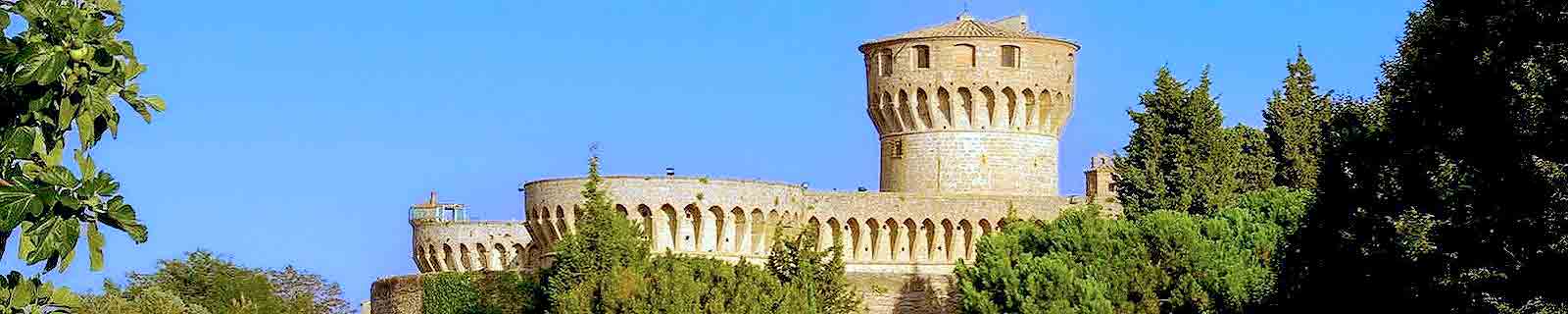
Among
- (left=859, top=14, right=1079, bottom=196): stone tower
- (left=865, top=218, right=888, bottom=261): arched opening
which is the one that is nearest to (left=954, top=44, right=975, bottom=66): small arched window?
(left=859, top=14, right=1079, bottom=196): stone tower

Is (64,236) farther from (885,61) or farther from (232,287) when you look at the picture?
(232,287)

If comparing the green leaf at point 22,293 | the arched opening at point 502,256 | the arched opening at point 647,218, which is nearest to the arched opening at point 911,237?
the arched opening at point 647,218

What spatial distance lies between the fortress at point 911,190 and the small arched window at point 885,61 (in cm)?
5

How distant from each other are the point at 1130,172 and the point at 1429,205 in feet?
106

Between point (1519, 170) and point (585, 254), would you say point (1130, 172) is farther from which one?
point (1519, 170)

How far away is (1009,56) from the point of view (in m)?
74.5

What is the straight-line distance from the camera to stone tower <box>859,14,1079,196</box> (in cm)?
7412

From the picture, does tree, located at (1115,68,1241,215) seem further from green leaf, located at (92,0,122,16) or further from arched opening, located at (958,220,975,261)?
green leaf, located at (92,0,122,16)

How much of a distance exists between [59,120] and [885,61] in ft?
206

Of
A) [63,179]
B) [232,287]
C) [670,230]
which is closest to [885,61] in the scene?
[670,230]

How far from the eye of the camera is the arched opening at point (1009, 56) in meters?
74.4

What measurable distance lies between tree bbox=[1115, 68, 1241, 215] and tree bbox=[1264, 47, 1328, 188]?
2.13 metres

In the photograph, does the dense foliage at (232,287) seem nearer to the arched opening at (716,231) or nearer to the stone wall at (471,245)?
the stone wall at (471,245)

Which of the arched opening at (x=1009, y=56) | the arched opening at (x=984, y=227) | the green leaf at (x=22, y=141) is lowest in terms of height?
the green leaf at (x=22, y=141)
